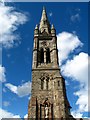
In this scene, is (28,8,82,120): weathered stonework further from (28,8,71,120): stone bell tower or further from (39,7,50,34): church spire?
(39,7,50,34): church spire

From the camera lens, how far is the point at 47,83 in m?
33.7

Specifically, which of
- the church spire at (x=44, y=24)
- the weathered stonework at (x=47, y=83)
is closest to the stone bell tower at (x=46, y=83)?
the weathered stonework at (x=47, y=83)

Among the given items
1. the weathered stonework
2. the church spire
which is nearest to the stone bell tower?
the weathered stonework

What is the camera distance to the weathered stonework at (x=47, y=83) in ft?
98.9

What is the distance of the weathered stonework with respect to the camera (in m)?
30.1

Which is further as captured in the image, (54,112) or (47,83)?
(47,83)

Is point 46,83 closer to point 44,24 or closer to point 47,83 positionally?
point 47,83

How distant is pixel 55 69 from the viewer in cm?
Result: 3488

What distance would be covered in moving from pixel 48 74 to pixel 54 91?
131 inches

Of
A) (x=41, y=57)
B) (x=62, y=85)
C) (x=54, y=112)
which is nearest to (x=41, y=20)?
(x=41, y=57)

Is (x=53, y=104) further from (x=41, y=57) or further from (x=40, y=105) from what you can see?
(x=41, y=57)

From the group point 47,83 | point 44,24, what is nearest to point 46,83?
point 47,83

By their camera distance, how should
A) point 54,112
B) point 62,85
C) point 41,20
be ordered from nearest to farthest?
point 54,112 → point 62,85 → point 41,20

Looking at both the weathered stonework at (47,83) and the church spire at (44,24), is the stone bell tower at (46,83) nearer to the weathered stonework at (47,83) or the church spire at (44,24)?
the weathered stonework at (47,83)
